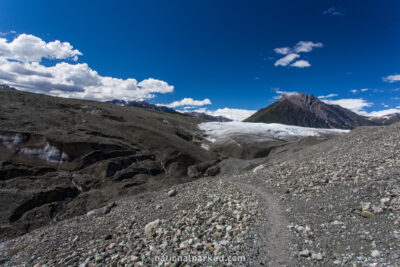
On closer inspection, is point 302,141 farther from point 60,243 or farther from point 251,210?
point 60,243

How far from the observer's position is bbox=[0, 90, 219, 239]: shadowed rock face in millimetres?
29395

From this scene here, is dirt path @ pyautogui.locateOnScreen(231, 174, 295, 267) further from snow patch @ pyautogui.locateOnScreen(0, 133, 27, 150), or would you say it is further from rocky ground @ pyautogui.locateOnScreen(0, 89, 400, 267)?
snow patch @ pyautogui.locateOnScreen(0, 133, 27, 150)

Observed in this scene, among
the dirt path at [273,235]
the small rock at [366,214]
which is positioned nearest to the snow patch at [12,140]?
the dirt path at [273,235]

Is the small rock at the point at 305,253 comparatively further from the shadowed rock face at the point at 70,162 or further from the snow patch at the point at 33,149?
the snow patch at the point at 33,149

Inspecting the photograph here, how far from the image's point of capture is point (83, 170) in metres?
39.7

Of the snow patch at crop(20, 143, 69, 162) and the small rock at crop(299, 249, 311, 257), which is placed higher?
the small rock at crop(299, 249, 311, 257)

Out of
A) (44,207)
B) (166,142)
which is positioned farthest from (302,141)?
(44,207)

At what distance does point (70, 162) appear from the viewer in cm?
4081

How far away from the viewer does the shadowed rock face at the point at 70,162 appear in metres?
29.4

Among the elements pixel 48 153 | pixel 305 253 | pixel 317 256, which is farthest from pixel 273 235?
pixel 48 153

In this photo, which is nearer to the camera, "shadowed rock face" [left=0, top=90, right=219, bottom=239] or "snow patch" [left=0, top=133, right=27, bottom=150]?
"shadowed rock face" [left=0, top=90, right=219, bottom=239]

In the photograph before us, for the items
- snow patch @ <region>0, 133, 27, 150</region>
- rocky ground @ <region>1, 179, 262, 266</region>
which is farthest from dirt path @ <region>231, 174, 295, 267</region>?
snow patch @ <region>0, 133, 27, 150</region>

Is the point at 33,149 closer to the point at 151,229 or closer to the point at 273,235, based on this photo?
the point at 151,229

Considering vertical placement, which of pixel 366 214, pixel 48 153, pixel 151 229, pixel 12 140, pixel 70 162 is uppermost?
pixel 12 140
